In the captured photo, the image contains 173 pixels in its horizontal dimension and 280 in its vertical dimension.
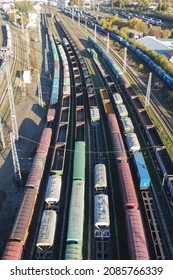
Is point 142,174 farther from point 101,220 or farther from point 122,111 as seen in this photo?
point 122,111

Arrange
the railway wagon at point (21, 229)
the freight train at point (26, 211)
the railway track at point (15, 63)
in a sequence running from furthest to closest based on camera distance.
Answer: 1. the railway track at point (15, 63)
2. the freight train at point (26, 211)
3. the railway wagon at point (21, 229)

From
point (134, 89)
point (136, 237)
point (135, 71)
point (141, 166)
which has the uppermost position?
point (135, 71)

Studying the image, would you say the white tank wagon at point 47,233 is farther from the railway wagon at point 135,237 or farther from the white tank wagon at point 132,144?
the white tank wagon at point 132,144

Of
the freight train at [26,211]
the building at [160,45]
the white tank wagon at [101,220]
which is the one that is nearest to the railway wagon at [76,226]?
the white tank wagon at [101,220]

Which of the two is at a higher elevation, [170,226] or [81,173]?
[81,173]

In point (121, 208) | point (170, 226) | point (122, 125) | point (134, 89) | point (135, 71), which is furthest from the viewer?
point (135, 71)

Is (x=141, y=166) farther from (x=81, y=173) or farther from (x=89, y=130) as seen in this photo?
(x=89, y=130)

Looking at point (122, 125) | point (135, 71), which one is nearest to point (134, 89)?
point (135, 71)
